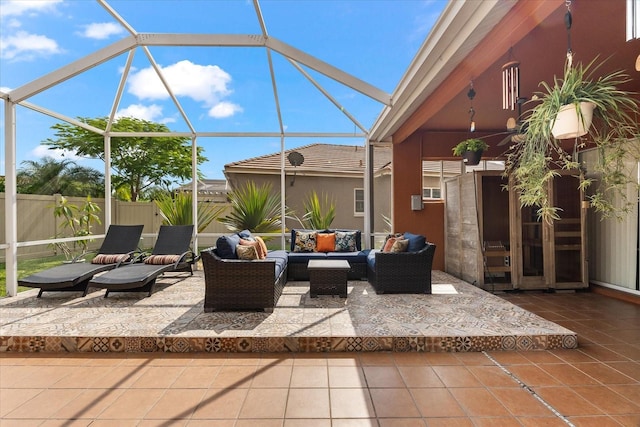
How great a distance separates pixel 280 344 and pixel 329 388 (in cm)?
80

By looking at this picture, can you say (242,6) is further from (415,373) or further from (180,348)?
(415,373)

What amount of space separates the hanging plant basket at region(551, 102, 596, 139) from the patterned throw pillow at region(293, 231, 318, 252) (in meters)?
4.56

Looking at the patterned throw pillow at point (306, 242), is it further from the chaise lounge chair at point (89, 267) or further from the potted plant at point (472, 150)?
the potted plant at point (472, 150)

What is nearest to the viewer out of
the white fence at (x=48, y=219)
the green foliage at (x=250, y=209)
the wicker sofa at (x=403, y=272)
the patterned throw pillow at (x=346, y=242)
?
the wicker sofa at (x=403, y=272)

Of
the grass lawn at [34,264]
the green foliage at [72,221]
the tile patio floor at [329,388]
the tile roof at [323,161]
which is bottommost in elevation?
the tile patio floor at [329,388]

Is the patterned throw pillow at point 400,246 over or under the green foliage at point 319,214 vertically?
under

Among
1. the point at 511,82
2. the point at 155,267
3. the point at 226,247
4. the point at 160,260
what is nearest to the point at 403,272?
the point at 226,247

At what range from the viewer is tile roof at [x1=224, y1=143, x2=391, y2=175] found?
871 centimetres

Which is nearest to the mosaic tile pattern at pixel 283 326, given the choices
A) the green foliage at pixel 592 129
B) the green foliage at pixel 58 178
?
the green foliage at pixel 592 129

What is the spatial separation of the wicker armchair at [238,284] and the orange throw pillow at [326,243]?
2.29 metres

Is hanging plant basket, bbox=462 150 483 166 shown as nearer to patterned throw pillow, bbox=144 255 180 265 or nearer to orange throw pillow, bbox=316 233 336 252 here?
orange throw pillow, bbox=316 233 336 252

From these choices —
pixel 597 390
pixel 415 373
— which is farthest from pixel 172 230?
pixel 597 390

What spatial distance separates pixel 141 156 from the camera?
11.0m

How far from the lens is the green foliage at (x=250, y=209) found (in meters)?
6.66
